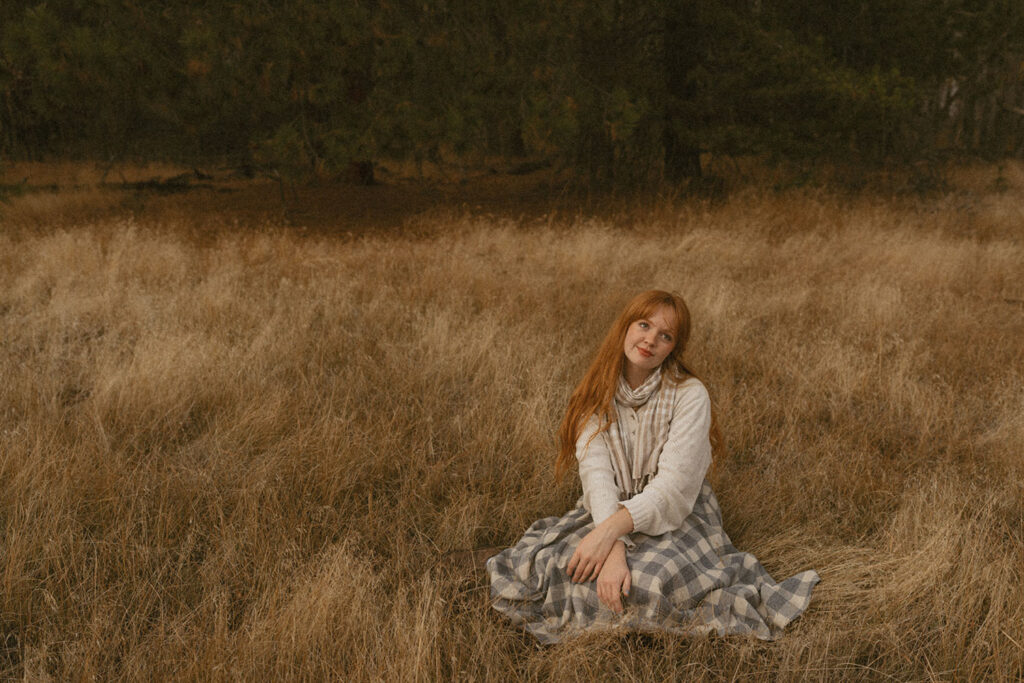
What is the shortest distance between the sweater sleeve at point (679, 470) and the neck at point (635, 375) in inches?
5.2

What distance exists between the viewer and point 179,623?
6.32ft

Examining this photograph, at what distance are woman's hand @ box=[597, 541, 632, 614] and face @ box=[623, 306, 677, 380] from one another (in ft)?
1.91

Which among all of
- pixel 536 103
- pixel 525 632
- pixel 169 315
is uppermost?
pixel 536 103

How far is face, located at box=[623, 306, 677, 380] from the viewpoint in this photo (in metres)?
2.09

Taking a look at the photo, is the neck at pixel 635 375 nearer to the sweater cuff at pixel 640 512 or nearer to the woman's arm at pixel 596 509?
the woman's arm at pixel 596 509

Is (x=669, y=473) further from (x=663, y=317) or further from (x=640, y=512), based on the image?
(x=663, y=317)

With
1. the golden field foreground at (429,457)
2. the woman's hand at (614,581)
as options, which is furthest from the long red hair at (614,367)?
the golden field foreground at (429,457)

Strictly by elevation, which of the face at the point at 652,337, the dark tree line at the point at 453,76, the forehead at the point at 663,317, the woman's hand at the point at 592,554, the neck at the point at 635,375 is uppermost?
the dark tree line at the point at 453,76

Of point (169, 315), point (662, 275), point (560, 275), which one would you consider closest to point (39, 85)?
point (169, 315)

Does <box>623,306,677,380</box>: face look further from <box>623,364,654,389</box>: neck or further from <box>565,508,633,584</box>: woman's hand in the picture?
<box>565,508,633,584</box>: woman's hand

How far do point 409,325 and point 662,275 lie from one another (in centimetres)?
249

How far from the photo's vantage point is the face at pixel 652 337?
2088 millimetres

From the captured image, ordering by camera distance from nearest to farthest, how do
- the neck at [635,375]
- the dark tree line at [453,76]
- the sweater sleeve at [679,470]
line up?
the sweater sleeve at [679,470]
the neck at [635,375]
the dark tree line at [453,76]

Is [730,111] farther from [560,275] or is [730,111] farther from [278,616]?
[278,616]
